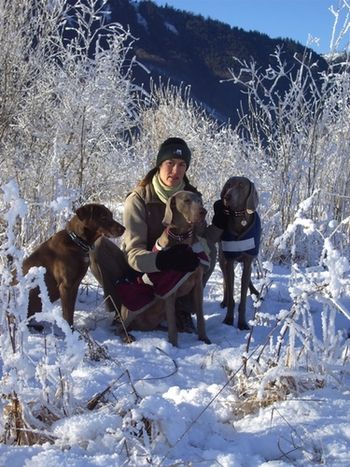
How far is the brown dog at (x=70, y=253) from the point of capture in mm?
3584

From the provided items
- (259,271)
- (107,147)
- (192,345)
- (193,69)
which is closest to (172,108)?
(107,147)

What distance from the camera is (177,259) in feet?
10.9

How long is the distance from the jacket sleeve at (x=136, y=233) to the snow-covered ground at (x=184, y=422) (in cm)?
68

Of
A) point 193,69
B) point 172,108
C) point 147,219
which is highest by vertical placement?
point 193,69

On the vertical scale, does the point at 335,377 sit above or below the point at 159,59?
below

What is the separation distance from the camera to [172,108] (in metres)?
10.9

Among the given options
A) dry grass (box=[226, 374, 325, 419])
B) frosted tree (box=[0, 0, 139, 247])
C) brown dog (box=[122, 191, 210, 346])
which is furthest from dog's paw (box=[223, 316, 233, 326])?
frosted tree (box=[0, 0, 139, 247])

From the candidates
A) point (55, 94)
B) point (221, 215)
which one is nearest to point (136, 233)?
point (221, 215)

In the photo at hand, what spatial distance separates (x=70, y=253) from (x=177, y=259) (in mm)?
747

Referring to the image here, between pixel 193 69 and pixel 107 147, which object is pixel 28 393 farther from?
pixel 193 69

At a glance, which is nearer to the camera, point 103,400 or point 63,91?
point 103,400

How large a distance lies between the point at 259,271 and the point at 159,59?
184 feet

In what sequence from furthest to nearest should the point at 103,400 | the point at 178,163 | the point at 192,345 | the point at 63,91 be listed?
the point at 63,91 → the point at 178,163 → the point at 192,345 → the point at 103,400

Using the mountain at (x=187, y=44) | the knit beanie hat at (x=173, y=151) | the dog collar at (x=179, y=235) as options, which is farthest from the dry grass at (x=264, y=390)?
the mountain at (x=187, y=44)
